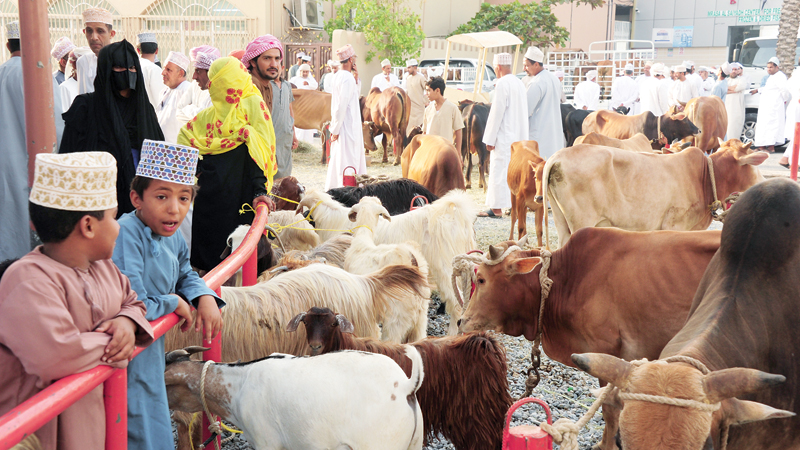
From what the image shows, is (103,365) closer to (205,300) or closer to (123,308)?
(123,308)

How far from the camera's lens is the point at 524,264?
11.0 ft

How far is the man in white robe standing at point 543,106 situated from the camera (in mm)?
8812

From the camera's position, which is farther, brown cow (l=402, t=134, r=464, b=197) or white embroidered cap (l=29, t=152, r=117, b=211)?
brown cow (l=402, t=134, r=464, b=197)

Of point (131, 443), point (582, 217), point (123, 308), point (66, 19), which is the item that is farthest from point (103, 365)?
point (66, 19)

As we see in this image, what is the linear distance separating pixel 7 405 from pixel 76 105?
2460 millimetres

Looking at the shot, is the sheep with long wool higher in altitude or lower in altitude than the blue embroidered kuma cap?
lower

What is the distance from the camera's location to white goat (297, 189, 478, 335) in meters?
4.81

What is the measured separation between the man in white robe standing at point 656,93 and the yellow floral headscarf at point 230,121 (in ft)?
48.3

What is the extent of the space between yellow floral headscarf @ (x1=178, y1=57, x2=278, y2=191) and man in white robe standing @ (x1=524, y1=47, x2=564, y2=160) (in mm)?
5555

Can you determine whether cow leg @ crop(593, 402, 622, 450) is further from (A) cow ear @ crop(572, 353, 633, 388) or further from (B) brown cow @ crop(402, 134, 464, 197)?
(B) brown cow @ crop(402, 134, 464, 197)

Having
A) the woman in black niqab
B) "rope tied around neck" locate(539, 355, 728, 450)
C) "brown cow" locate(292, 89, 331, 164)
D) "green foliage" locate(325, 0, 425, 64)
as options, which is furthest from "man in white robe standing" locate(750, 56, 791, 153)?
"rope tied around neck" locate(539, 355, 728, 450)

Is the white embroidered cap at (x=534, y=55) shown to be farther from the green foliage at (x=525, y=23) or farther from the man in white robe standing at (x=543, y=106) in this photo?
the green foliage at (x=525, y=23)

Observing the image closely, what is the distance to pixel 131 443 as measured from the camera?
2.01 metres

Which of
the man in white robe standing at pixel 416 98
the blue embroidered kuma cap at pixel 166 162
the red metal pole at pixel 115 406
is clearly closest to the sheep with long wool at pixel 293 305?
the blue embroidered kuma cap at pixel 166 162
